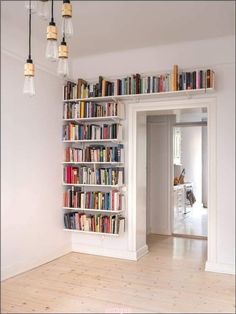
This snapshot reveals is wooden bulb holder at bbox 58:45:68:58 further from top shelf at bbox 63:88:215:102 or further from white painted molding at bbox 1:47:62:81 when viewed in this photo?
top shelf at bbox 63:88:215:102

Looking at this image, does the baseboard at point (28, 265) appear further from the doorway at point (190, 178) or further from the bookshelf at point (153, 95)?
the doorway at point (190, 178)

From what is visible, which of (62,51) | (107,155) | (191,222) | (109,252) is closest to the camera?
(62,51)

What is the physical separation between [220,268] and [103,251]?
145cm

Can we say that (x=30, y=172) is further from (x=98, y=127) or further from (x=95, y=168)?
(x=98, y=127)

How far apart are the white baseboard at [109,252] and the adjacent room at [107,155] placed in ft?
0.04

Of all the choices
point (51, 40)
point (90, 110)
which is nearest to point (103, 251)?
point (90, 110)

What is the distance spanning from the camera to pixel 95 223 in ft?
13.5

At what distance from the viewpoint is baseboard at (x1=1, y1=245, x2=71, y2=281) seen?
10.8 ft

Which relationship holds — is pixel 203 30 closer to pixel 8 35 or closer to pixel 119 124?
pixel 119 124

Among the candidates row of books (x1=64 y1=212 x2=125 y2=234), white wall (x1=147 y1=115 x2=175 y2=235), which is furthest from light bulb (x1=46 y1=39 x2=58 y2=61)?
white wall (x1=147 y1=115 x2=175 y2=235)

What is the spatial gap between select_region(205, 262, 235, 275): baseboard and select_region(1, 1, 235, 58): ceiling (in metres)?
2.50

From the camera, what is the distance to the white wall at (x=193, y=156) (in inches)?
307

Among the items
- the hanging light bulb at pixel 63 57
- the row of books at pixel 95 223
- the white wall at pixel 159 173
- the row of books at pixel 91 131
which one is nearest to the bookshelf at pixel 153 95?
the row of books at pixel 91 131

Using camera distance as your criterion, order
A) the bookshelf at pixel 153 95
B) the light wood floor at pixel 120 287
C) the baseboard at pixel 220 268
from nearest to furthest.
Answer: the light wood floor at pixel 120 287 → the baseboard at pixel 220 268 → the bookshelf at pixel 153 95
